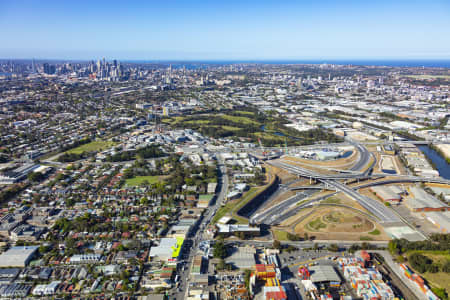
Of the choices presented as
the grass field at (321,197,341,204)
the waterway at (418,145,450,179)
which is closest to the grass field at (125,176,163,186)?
the grass field at (321,197,341,204)

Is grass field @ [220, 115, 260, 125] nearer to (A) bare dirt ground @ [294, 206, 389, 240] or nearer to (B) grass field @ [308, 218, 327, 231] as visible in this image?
(A) bare dirt ground @ [294, 206, 389, 240]

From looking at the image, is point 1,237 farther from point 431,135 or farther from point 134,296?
point 431,135

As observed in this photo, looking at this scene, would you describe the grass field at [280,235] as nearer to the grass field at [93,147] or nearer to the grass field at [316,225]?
the grass field at [316,225]

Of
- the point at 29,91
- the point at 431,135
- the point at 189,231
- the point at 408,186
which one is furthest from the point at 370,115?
the point at 29,91

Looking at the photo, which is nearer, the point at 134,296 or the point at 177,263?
the point at 134,296

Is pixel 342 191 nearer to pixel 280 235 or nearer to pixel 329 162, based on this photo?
pixel 329 162
